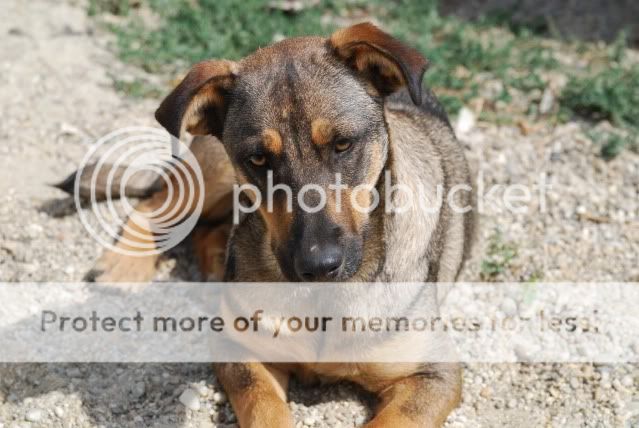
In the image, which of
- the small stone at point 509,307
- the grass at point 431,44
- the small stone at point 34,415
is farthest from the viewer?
the grass at point 431,44

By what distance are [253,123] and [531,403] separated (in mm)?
2202

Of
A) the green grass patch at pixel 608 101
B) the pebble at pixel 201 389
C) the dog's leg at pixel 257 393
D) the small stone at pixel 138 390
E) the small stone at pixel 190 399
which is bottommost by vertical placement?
the small stone at pixel 138 390

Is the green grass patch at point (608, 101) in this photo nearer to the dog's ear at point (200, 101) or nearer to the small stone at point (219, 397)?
the dog's ear at point (200, 101)

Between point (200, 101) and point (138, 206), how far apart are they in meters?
1.82

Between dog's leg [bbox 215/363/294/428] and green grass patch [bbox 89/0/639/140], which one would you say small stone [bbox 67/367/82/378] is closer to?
dog's leg [bbox 215/363/294/428]

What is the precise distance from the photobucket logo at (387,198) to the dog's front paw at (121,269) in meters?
1.01

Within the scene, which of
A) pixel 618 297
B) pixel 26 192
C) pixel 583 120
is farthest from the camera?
pixel 583 120

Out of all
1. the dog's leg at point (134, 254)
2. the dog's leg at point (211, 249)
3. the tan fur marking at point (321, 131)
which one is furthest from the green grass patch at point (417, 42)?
the tan fur marking at point (321, 131)

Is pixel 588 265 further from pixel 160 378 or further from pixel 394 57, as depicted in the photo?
pixel 160 378

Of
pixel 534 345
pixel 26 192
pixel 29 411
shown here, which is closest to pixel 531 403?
pixel 534 345

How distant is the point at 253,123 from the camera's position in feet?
13.5

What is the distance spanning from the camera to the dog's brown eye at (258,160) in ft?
13.5

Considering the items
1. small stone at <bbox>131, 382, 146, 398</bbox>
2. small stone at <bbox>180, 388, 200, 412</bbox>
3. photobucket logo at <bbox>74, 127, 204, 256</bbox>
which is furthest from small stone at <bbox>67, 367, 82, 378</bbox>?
photobucket logo at <bbox>74, 127, 204, 256</bbox>

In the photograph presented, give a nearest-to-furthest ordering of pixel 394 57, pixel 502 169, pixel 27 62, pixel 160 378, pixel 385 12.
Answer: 1. pixel 394 57
2. pixel 160 378
3. pixel 502 169
4. pixel 27 62
5. pixel 385 12
